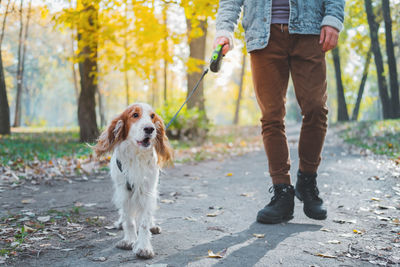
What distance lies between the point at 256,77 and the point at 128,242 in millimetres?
1804

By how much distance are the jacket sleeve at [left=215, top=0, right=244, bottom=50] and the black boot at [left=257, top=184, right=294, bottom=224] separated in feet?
4.47

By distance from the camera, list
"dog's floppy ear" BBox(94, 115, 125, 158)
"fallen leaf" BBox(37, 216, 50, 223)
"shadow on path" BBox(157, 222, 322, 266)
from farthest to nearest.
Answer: "fallen leaf" BBox(37, 216, 50, 223), "dog's floppy ear" BBox(94, 115, 125, 158), "shadow on path" BBox(157, 222, 322, 266)

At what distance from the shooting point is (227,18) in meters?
3.23

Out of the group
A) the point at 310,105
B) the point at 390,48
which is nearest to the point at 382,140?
the point at 390,48

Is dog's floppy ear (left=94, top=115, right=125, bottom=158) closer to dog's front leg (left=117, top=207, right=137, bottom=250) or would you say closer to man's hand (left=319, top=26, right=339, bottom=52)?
dog's front leg (left=117, top=207, right=137, bottom=250)

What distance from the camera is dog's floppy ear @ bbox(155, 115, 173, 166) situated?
3.20 metres

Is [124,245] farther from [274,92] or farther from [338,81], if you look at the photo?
[338,81]

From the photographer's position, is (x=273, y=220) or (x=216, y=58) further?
(x=273, y=220)

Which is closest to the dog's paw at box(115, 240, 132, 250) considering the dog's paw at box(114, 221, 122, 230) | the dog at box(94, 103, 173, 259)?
the dog at box(94, 103, 173, 259)

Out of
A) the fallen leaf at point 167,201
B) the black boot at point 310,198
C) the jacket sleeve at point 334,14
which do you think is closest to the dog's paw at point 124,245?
the fallen leaf at point 167,201

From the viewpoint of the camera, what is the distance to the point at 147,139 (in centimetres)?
285

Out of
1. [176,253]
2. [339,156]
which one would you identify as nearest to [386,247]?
[176,253]

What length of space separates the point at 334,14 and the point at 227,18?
3.00ft

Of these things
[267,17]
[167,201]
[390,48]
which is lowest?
[167,201]
